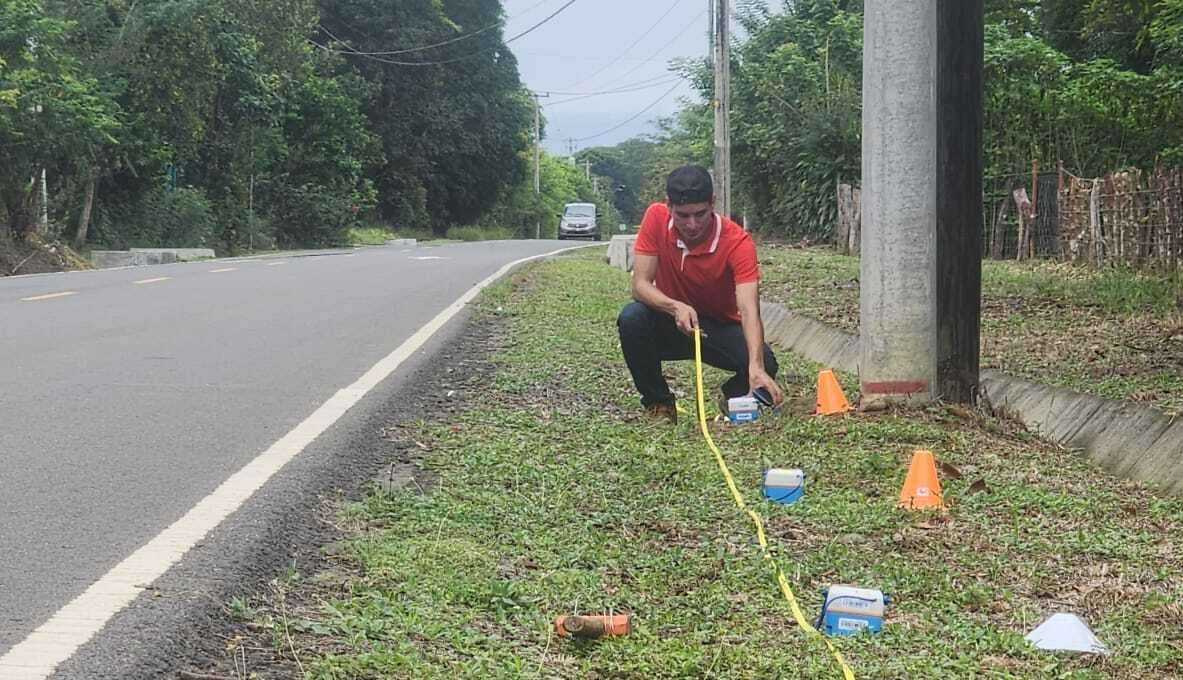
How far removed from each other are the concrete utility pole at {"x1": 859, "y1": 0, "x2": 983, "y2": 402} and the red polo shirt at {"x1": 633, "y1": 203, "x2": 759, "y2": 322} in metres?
0.62

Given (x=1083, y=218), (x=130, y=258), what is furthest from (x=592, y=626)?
(x=130, y=258)

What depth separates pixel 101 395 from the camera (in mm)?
7227

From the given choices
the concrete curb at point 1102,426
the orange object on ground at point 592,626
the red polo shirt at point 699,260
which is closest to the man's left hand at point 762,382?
the red polo shirt at point 699,260

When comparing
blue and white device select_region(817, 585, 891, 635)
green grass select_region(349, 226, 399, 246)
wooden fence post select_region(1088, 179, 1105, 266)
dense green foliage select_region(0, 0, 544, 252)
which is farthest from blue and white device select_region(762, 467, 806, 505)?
green grass select_region(349, 226, 399, 246)

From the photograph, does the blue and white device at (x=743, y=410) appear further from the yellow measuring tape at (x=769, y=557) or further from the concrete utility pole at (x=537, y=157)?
the concrete utility pole at (x=537, y=157)

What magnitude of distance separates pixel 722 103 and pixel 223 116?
1529 cm

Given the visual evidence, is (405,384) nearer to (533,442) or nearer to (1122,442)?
(533,442)

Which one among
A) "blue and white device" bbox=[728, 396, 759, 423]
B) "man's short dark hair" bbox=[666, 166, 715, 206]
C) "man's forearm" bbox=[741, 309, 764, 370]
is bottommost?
"blue and white device" bbox=[728, 396, 759, 423]

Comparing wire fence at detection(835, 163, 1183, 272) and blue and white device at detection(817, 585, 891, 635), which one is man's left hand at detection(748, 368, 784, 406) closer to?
blue and white device at detection(817, 585, 891, 635)

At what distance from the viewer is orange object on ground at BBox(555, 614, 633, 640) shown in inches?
137

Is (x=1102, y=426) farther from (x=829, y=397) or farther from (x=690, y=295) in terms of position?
(x=690, y=295)

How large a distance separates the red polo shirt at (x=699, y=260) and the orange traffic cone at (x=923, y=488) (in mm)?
2035

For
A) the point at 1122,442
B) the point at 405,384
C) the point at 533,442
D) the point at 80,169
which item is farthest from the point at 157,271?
the point at 1122,442

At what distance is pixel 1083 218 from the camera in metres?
16.0
